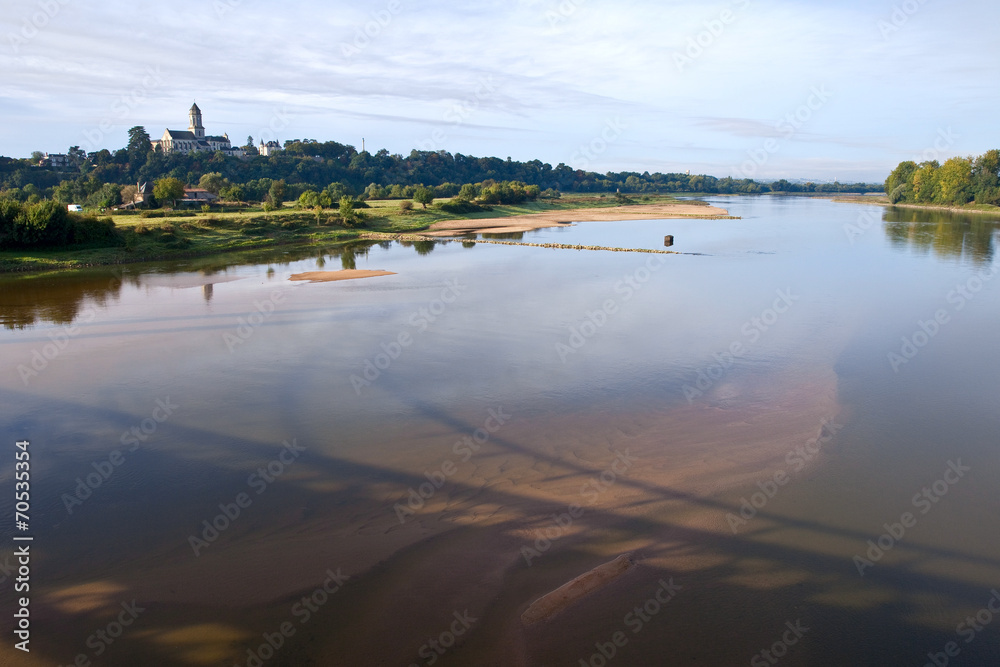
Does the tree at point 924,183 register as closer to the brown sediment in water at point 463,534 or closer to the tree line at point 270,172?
the tree line at point 270,172

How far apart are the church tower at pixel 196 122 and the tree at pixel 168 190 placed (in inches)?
3210

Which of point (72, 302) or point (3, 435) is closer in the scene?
point (3, 435)

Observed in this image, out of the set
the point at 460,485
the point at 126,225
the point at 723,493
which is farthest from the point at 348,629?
the point at 126,225

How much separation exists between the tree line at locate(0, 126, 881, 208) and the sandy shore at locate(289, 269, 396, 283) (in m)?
34.3

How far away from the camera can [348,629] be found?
6758mm

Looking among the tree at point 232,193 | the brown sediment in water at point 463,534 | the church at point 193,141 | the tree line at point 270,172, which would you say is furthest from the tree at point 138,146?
the brown sediment in water at point 463,534

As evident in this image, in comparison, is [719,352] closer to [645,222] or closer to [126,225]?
[126,225]

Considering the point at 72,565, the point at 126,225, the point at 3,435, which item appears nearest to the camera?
the point at 72,565

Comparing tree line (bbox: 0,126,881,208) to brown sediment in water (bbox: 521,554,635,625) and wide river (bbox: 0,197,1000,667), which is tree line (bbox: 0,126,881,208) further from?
brown sediment in water (bbox: 521,554,635,625)

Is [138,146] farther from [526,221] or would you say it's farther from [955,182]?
[955,182]

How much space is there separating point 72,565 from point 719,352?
Result: 14951mm

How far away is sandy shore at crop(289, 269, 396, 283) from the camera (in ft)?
99.1

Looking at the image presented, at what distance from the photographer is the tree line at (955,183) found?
94938 mm

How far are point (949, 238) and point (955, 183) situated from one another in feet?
210
